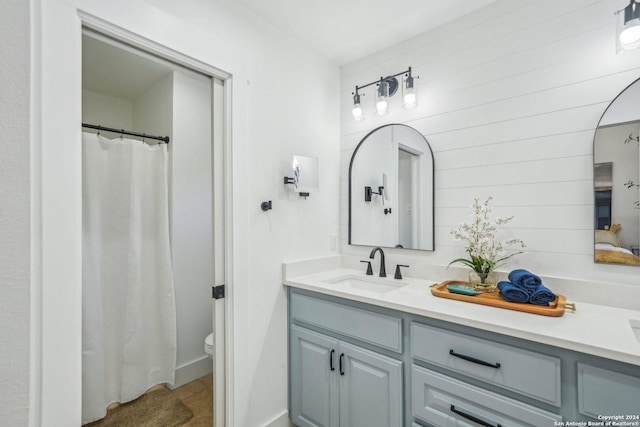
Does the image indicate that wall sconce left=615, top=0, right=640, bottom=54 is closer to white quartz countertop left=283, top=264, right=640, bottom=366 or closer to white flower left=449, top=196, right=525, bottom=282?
white flower left=449, top=196, right=525, bottom=282

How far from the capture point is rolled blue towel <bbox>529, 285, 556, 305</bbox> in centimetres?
123

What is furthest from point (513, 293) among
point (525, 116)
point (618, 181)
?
point (525, 116)

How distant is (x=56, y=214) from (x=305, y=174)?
1.23 meters

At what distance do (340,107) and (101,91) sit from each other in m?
1.60

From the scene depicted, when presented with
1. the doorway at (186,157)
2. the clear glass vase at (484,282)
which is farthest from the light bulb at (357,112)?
the clear glass vase at (484,282)

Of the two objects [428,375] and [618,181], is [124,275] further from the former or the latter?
[618,181]

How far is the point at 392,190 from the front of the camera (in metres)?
2.05

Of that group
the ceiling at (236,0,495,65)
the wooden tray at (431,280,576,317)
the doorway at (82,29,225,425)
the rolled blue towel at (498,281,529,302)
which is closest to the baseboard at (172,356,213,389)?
the doorway at (82,29,225,425)

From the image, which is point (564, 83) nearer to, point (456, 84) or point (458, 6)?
point (456, 84)

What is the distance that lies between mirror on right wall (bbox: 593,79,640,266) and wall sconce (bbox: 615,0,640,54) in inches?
7.2

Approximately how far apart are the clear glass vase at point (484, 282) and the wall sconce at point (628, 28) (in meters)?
1.12

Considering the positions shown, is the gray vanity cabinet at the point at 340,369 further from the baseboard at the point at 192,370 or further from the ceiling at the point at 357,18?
the ceiling at the point at 357,18

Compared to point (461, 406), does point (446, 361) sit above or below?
above

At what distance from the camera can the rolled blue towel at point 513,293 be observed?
4.17 feet
